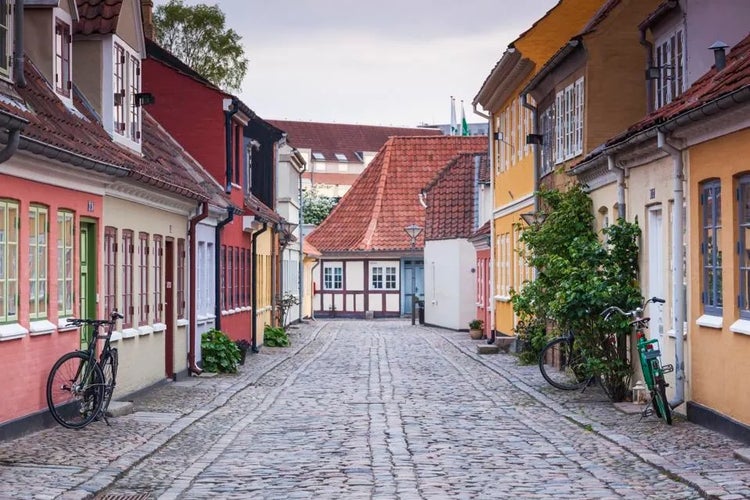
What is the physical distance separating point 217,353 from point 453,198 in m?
23.9

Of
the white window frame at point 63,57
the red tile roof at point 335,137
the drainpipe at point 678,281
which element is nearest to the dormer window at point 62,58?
the white window frame at point 63,57

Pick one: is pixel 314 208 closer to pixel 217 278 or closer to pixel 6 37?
pixel 217 278

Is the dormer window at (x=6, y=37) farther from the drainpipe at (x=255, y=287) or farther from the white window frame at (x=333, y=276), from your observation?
the white window frame at (x=333, y=276)

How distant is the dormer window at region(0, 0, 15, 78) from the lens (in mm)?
14516

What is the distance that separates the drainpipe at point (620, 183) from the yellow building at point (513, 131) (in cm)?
582

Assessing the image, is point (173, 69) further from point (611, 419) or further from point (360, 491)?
point (360, 491)

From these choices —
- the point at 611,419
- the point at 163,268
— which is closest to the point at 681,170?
the point at 611,419

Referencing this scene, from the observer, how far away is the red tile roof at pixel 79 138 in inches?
531

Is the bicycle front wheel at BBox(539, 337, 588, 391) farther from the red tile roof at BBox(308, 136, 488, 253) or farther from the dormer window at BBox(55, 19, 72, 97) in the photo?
the red tile roof at BBox(308, 136, 488, 253)

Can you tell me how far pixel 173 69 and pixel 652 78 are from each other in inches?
439

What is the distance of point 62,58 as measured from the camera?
58.4 feet

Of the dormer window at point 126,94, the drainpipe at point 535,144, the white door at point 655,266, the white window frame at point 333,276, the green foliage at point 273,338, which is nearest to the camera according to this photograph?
the white door at point 655,266

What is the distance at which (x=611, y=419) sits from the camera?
52.1 feet

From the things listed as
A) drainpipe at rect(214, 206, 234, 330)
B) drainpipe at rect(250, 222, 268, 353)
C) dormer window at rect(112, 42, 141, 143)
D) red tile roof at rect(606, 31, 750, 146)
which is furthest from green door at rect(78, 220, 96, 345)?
drainpipe at rect(250, 222, 268, 353)
